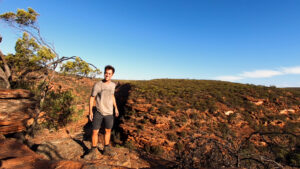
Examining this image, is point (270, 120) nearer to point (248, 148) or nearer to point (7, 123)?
point (248, 148)

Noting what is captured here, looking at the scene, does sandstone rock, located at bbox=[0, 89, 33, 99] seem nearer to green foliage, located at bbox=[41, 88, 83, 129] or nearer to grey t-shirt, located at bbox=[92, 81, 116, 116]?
green foliage, located at bbox=[41, 88, 83, 129]

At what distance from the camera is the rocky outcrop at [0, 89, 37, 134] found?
14.7 ft

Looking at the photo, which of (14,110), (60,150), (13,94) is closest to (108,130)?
(60,150)

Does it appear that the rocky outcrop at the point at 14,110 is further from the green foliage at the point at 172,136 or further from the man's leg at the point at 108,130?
the green foliage at the point at 172,136

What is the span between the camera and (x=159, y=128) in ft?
34.2

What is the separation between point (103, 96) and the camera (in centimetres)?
381

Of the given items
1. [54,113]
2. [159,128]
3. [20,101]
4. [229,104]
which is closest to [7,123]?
[20,101]

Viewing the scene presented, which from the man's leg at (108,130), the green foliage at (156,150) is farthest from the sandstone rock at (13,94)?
the green foliage at (156,150)

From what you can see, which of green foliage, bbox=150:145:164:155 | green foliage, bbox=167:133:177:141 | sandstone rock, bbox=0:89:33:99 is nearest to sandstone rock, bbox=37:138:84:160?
sandstone rock, bbox=0:89:33:99

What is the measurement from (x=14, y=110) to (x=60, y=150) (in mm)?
2327

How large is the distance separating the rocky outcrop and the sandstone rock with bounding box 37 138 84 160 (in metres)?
1.55

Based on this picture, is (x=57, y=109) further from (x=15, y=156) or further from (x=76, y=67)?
(x=15, y=156)

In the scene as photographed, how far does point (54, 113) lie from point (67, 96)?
4.35 feet

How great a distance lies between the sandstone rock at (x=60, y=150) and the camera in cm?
396
